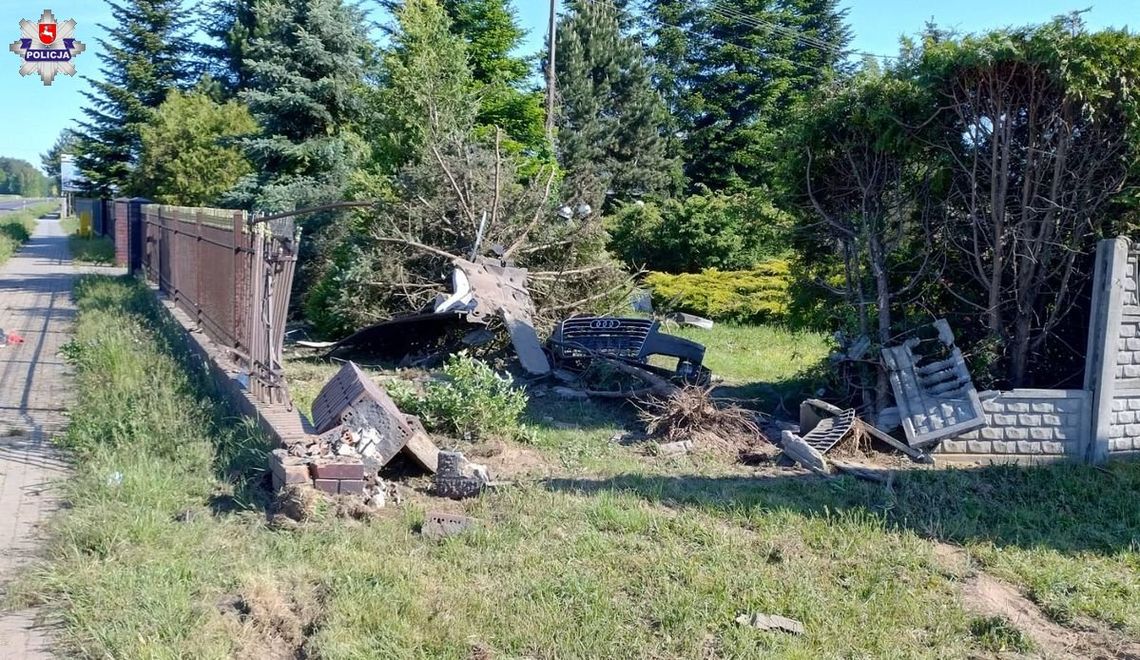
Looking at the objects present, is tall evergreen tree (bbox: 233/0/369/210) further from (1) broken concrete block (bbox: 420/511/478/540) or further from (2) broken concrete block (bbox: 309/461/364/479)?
(1) broken concrete block (bbox: 420/511/478/540)

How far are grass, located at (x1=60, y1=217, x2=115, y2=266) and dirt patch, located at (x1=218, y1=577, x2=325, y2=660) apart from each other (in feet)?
78.1

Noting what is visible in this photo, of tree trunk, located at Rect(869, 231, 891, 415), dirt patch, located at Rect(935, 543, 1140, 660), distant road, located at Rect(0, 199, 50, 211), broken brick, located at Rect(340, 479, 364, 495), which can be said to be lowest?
dirt patch, located at Rect(935, 543, 1140, 660)

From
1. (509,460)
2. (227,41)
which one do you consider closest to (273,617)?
(509,460)

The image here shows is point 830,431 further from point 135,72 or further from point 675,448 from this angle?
point 135,72

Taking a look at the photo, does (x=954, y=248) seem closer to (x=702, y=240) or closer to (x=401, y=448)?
(x=401, y=448)

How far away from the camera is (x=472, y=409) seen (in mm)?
7832

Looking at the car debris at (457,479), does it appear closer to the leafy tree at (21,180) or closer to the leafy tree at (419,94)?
the leafy tree at (419,94)

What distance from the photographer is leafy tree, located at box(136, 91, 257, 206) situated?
2583 cm

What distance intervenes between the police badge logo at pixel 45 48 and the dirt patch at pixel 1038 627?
21234 mm

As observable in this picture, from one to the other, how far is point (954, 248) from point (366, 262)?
7581mm

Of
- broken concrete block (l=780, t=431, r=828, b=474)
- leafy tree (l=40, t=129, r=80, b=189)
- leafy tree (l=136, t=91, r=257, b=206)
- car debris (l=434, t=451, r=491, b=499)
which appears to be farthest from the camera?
Result: leafy tree (l=40, t=129, r=80, b=189)

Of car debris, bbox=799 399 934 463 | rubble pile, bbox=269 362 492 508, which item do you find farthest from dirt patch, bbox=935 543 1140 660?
rubble pile, bbox=269 362 492 508

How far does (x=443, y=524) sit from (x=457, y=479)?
2.49ft

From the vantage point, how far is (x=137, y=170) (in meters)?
32.0
